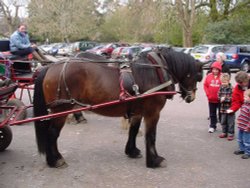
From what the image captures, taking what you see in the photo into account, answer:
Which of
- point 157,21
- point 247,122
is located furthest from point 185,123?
point 157,21

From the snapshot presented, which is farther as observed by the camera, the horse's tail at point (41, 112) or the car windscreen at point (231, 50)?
the car windscreen at point (231, 50)

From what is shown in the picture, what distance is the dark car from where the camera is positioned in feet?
69.4

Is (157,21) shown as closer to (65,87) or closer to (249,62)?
(249,62)

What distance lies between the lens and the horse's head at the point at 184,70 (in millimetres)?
5379

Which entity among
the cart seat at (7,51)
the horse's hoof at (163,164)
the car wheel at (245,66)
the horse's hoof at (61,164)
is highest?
the cart seat at (7,51)

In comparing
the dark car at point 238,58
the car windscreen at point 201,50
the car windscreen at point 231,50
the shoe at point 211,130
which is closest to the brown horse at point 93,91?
the shoe at point 211,130

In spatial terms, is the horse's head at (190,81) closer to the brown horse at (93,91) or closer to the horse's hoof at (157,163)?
the brown horse at (93,91)

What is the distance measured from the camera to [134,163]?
17.9 feet

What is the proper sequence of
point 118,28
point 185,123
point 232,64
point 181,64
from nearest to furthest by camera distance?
point 181,64 < point 185,123 < point 232,64 < point 118,28

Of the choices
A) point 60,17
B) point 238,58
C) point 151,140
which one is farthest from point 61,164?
point 60,17

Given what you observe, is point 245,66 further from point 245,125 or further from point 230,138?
point 245,125

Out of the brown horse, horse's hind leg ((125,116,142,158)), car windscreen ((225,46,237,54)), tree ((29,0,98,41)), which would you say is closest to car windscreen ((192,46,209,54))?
car windscreen ((225,46,237,54))

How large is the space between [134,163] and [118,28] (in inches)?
2163

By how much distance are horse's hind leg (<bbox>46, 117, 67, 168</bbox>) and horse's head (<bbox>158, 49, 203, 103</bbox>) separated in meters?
1.75
